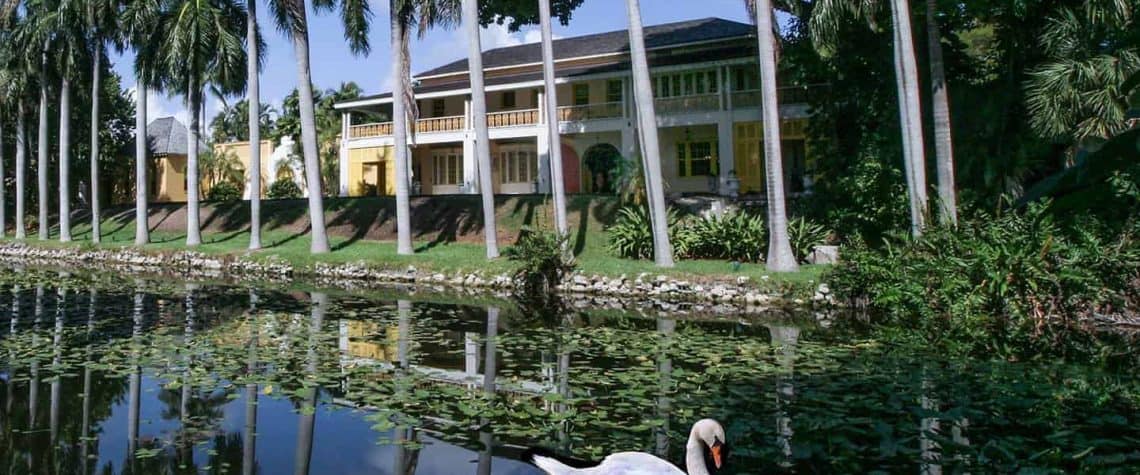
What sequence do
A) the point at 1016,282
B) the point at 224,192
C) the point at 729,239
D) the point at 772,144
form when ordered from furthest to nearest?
1. the point at 224,192
2. the point at 729,239
3. the point at 772,144
4. the point at 1016,282

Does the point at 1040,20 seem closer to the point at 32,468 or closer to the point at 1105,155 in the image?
the point at 1105,155

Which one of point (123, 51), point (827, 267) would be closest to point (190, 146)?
point (123, 51)

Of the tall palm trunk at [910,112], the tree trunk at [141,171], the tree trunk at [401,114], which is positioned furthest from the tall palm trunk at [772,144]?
the tree trunk at [141,171]

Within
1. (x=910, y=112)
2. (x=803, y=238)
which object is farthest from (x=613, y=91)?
(x=910, y=112)

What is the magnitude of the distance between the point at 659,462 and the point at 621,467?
227 mm

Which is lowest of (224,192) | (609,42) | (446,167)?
(224,192)

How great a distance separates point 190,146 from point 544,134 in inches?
507

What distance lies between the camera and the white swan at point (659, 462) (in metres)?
4.81

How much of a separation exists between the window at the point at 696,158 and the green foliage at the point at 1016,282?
1985cm

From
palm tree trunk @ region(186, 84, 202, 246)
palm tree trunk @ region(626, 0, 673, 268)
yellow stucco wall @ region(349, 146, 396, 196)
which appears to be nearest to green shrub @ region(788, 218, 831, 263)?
palm tree trunk @ region(626, 0, 673, 268)

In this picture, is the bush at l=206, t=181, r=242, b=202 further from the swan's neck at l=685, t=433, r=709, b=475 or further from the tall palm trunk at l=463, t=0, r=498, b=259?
the swan's neck at l=685, t=433, r=709, b=475

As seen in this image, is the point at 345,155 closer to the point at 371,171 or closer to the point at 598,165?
the point at 371,171

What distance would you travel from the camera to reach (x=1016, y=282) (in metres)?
13.4

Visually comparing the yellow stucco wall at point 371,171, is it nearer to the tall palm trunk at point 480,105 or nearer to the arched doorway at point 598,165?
the arched doorway at point 598,165
